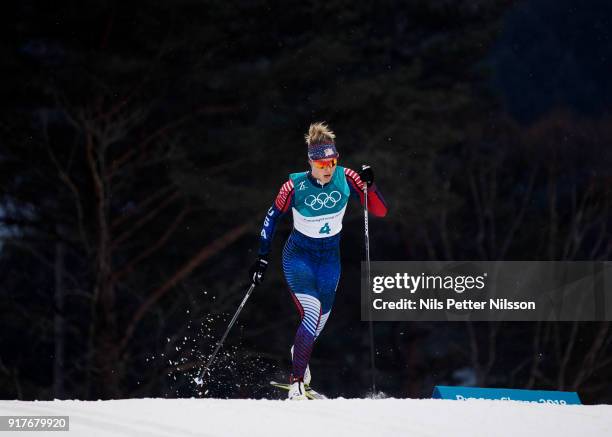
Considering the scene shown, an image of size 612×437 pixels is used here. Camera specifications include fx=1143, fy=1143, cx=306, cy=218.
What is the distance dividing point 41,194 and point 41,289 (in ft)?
10.7

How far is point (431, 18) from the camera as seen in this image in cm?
2227

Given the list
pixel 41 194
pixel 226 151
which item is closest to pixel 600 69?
pixel 226 151

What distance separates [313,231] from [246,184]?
11.2 metres

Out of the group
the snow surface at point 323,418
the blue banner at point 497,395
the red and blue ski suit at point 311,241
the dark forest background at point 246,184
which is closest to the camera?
the snow surface at point 323,418

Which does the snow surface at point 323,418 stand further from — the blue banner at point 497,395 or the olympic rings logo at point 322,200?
the olympic rings logo at point 322,200

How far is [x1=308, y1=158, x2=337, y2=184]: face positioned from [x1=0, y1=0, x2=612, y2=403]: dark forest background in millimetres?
8775

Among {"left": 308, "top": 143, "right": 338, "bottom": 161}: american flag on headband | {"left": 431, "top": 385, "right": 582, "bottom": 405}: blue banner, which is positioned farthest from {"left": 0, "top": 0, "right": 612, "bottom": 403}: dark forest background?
{"left": 308, "top": 143, "right": 338, "bottom": 161}: american flag on headband

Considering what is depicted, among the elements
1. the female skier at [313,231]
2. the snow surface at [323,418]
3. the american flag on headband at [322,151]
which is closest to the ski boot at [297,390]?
the female skier at [313,231]

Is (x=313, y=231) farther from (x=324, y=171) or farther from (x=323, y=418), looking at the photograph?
(x=323, y=418)

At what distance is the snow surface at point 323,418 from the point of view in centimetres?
614

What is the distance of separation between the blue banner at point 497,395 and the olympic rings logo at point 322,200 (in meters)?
1.55

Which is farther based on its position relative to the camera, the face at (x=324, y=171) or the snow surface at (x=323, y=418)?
the face at (x=324, y=171)

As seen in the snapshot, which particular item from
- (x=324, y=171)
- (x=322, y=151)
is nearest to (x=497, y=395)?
(x=324, y=171)

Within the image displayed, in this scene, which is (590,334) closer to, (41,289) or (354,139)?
(354,139)
